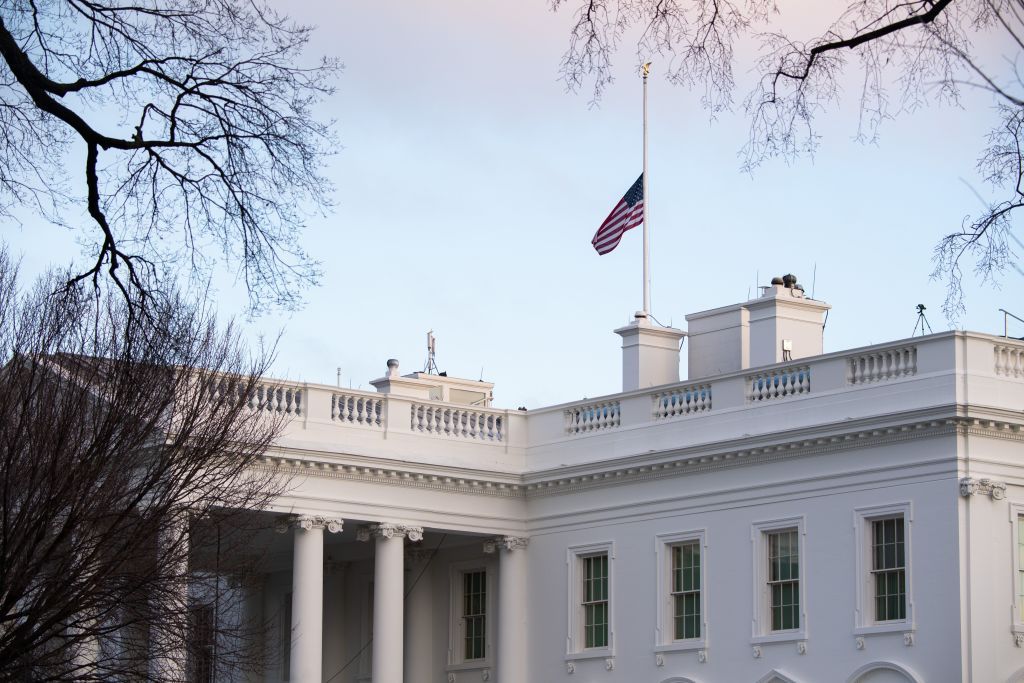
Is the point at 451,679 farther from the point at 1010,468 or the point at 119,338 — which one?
the point at 119,338

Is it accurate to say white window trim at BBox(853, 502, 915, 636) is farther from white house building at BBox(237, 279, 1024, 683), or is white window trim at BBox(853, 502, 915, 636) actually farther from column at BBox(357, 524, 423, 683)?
column at BBox(357, 524, 423, 683)

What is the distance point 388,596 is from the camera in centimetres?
3581

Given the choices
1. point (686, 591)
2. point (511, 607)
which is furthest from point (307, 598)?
point (686, 591)

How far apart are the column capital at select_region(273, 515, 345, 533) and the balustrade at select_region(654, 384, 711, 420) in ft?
20.3

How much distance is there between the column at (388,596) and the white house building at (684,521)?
0.06 m

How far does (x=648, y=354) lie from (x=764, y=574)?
265 inches

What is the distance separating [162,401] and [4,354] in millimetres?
1997

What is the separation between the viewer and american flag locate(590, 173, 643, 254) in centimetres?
4041

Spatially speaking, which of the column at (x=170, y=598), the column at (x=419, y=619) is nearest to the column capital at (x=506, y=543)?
the column at (x=419, y=619)

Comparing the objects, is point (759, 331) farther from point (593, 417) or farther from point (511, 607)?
point (511, 607)

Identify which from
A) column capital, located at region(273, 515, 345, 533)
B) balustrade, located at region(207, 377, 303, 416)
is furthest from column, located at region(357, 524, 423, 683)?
balustrade, located at region(207, 377, 303, 416)

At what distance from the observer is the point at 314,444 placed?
1380 inches

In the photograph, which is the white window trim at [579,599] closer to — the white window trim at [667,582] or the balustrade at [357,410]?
the white window trim at [667,582]

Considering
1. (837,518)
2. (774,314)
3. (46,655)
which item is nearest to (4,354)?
(46,655)
